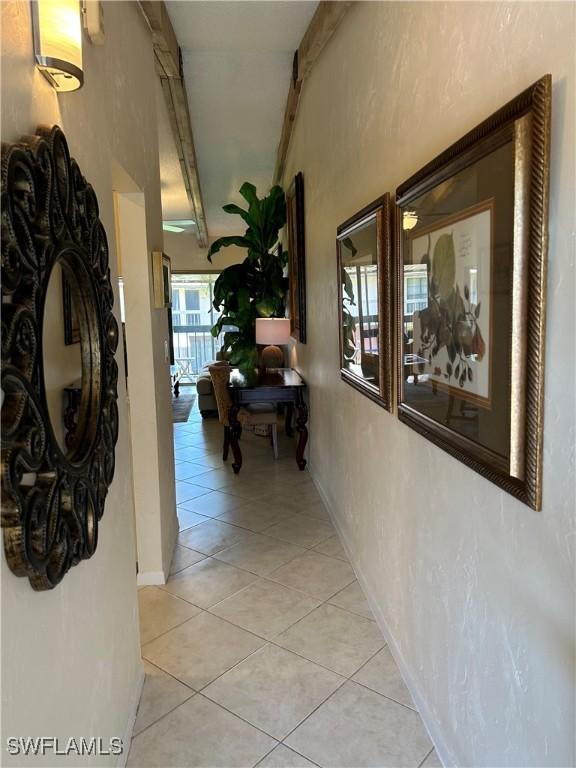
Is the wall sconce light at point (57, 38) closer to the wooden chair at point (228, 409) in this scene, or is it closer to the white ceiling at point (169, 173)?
the white ceiling at point (169, 173)

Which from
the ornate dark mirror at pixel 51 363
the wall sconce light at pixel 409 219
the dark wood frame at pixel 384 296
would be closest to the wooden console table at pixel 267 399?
the dark wood frame at pixel 384 296

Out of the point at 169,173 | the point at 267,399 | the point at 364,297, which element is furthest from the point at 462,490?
the point at 169,173

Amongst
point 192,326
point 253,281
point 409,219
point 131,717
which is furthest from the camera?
point 192,326

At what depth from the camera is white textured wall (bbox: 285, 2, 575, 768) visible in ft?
3.22

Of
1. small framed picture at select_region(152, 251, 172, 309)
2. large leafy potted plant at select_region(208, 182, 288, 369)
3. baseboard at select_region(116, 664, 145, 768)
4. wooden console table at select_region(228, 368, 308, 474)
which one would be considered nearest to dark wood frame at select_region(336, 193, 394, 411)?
small framed picture at select_region(152, 251, 172, 309)

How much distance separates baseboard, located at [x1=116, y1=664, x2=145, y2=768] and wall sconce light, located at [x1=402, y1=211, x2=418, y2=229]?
192 cm

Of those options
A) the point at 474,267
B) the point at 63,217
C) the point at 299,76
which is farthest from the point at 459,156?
the point at 299,76

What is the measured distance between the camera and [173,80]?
339 centimetres

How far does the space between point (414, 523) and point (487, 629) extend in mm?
571

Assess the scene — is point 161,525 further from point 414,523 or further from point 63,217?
point 63,217

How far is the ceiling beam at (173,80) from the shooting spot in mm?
2651

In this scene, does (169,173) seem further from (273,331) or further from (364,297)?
(364,297)

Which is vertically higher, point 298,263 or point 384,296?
point 298,263

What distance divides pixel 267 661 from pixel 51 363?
1.66 m
